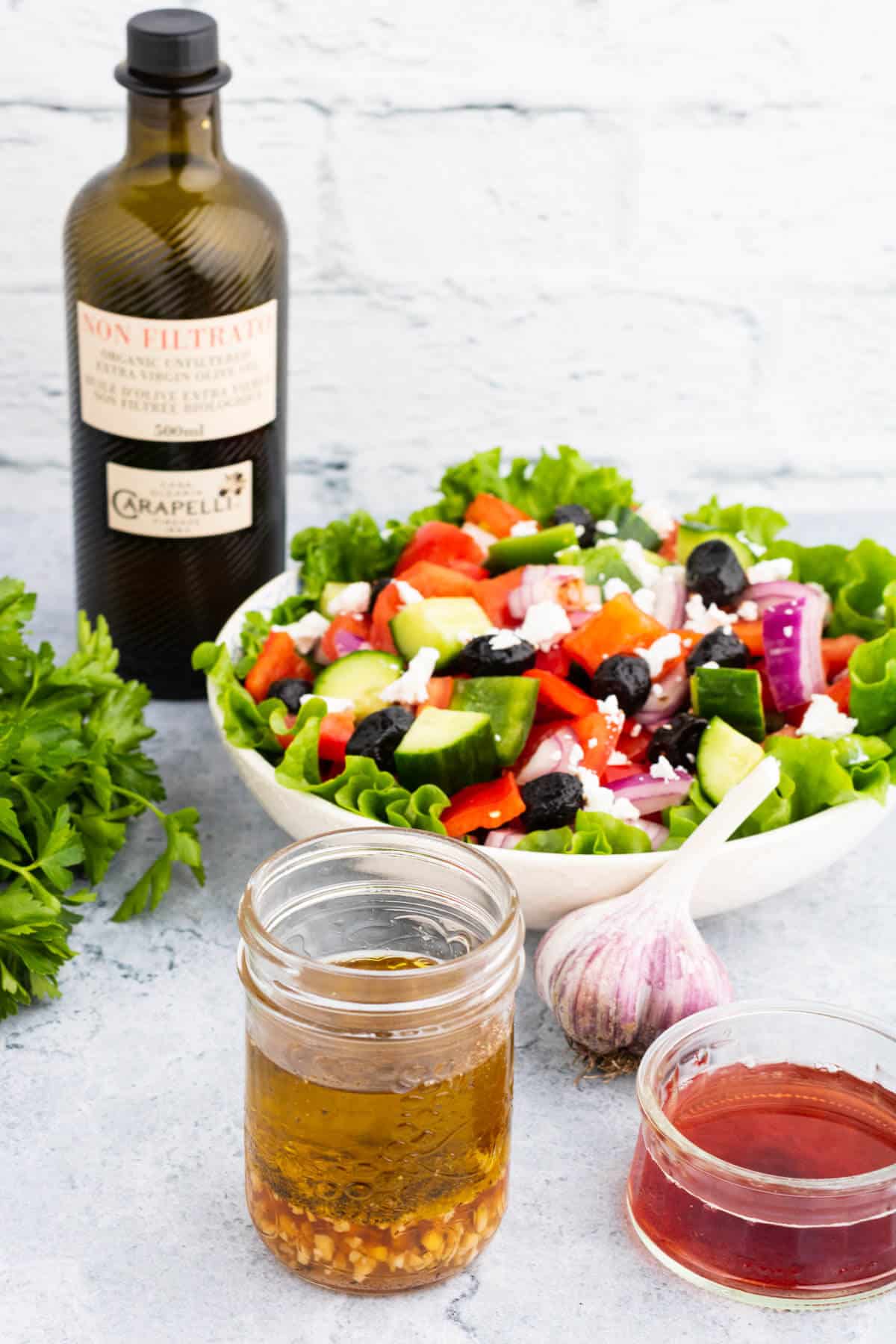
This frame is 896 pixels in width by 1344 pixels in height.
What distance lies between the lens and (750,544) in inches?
71.4

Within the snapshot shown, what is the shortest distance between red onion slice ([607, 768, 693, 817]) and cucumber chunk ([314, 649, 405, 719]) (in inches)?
9.2

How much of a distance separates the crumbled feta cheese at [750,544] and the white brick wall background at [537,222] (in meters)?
0.58

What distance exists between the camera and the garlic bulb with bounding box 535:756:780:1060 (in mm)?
1285

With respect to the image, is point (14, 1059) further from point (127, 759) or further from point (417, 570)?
point (417, 570)

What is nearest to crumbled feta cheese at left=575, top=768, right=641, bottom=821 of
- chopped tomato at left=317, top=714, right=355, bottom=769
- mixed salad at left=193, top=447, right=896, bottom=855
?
mixed salad at left=193, top=447, right=896, bottom=855

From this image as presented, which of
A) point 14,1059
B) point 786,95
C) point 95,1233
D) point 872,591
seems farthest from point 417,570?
point 786,95

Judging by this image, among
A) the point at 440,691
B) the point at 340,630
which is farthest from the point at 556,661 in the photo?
the point at 340,630

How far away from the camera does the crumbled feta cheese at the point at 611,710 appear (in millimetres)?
1505

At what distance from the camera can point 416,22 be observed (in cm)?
210

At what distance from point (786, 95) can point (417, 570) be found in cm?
94

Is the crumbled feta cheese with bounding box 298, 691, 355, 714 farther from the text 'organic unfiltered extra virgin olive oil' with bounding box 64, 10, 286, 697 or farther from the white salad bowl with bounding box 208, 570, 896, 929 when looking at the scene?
the text 'organic unfiltered extra virgin olive oil' with bounding box 64, 10, 286, 697

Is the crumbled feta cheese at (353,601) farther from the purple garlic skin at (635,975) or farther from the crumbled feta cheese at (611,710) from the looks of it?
the purple garlic skin at (635,975)

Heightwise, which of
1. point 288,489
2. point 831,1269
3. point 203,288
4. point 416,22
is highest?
point 416,22

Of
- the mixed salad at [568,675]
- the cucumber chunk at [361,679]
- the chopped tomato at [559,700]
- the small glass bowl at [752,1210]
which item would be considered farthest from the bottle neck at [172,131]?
the small glass bowl at [752,1210]
